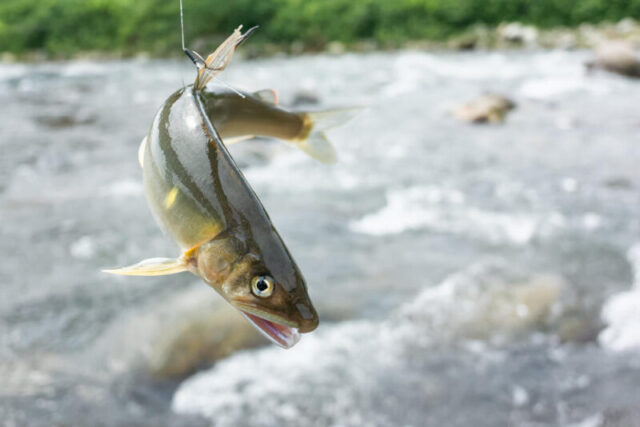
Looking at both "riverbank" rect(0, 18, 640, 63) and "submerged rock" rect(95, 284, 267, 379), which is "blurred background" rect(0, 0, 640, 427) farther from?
"riverbank" rect(0, 18, 640, 63)

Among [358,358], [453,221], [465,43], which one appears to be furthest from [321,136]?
[465,43]

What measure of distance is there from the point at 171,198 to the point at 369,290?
379 cm

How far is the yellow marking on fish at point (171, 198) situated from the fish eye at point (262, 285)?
0.14 meters

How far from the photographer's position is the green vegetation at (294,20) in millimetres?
24297

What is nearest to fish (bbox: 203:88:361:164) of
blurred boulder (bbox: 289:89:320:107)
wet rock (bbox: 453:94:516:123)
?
wet rock (bbox: 453:94:516:123)

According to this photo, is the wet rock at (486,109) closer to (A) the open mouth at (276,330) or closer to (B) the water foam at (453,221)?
(B) the water foam at (453,221)

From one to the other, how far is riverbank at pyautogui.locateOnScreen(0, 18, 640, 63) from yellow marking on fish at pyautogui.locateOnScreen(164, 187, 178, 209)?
60.6 feet

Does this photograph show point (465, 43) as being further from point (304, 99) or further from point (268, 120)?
point (268, 120)

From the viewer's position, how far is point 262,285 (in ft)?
2.51

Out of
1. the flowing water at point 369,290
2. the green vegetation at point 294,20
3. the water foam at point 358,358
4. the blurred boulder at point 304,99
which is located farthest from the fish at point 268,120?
the green vegetation at point 294,20

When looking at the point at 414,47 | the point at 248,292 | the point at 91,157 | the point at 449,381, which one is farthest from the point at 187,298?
the point at 414,47

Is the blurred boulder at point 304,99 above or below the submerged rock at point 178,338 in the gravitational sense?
below

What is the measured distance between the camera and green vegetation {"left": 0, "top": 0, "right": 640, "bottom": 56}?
2430 centimetres

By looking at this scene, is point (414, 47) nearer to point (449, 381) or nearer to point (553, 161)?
point (553, 161)
